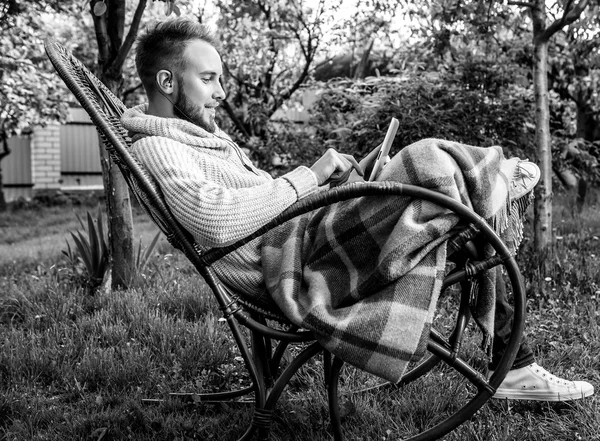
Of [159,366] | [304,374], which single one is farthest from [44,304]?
[304,374]

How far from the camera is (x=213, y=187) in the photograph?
1.75m

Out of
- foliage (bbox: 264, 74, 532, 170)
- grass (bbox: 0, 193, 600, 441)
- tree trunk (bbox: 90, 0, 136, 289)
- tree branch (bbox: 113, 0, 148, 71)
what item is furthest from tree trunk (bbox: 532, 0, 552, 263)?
tree trunk (bbox: 90, 0, 136, 289)

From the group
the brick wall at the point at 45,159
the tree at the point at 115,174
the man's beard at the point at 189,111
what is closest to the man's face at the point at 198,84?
the man's beard at the point at 189,111

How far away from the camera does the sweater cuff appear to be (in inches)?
69.2

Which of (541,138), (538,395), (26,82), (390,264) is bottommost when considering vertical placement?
(538,395)

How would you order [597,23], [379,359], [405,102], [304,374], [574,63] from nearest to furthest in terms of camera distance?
[379,359]
[304,374]
[597,23]
[405,102]
[574,63]

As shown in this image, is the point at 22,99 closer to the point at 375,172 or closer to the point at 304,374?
the point at 304,374

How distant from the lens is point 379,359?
152 centimetres

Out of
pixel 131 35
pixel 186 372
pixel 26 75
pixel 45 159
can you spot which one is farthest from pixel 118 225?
pixel 45 159

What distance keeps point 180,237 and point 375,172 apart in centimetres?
56

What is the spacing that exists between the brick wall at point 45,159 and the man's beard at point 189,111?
9.89m

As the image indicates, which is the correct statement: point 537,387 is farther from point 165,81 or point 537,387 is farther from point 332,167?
point 165,81

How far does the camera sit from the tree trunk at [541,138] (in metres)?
3.74

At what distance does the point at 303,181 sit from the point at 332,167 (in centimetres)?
12
